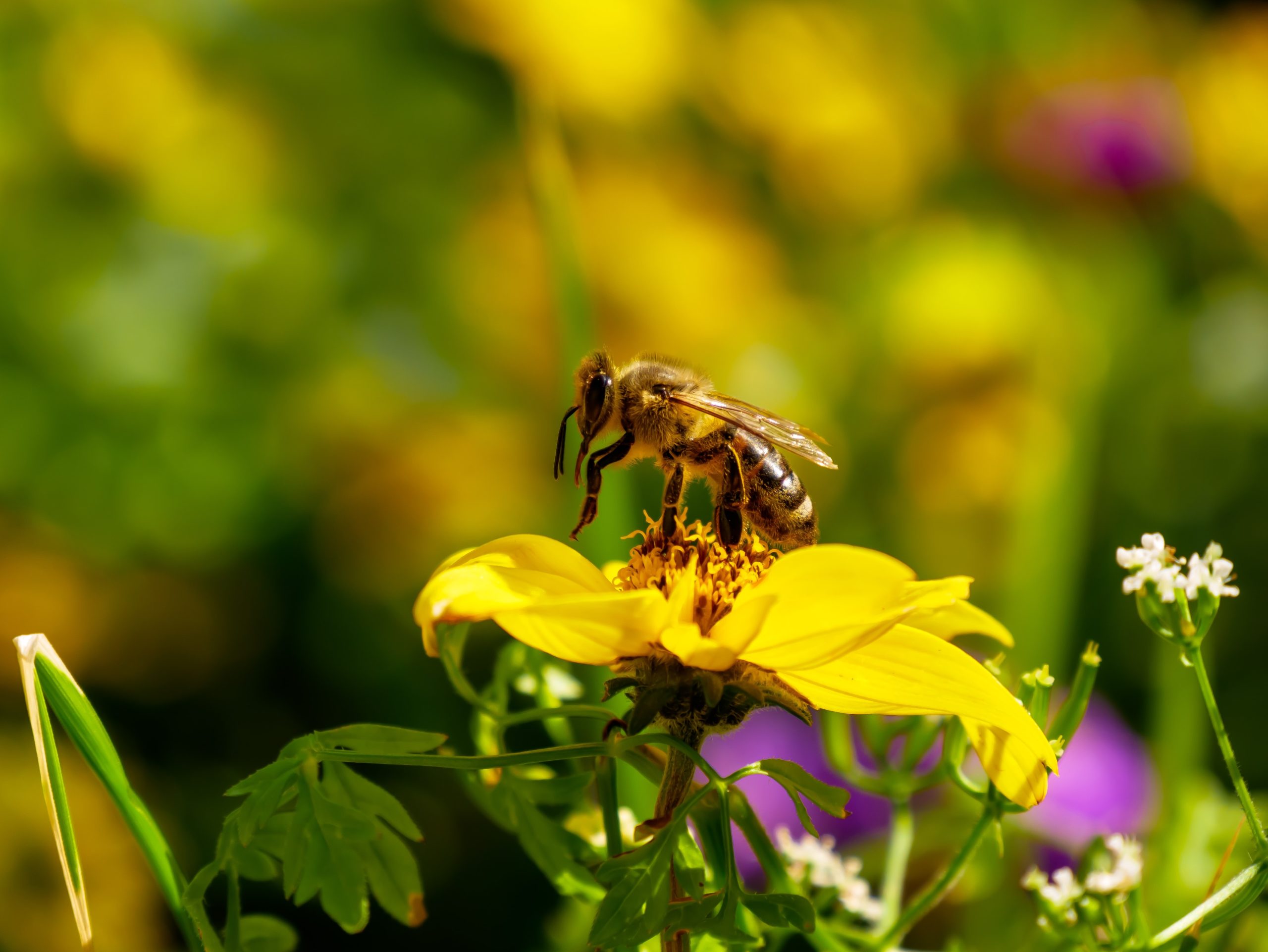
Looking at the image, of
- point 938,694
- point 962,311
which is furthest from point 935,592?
point 962,311

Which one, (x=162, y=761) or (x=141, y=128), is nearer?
(x=162, y=761)

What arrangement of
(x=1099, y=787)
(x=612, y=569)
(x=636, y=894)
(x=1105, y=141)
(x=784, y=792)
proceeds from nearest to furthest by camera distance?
(x=636, y=894), (x=612, y=569), (x=1099, y=787), (x=784, y=792), (x=1105, y=141)

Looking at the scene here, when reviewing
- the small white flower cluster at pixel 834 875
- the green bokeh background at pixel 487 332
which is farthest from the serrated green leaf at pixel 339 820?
the green bokeh background at pixel 487 332

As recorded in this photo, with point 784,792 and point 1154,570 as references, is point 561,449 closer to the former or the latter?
point 1154,570

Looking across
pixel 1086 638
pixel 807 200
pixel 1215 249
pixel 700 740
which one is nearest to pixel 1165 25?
pixel 1215 249

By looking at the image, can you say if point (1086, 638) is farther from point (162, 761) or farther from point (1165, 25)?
point (1165, 25)

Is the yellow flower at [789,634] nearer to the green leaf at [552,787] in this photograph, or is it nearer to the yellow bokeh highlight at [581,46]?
the green leaf at [552,787]
